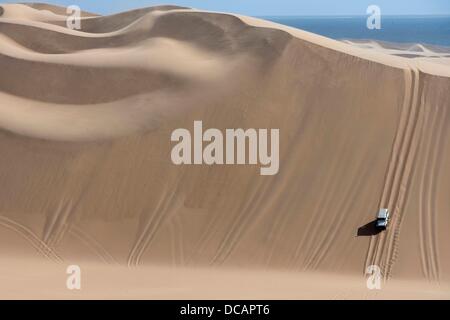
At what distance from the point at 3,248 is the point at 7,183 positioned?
62.7 inches

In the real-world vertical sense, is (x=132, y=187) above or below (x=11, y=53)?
below

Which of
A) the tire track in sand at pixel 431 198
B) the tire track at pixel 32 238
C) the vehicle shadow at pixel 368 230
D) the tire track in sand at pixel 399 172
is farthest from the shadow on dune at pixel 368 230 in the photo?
the tire track at pixel 32 238

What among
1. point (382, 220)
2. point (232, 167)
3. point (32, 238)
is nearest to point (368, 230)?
point (382, 220)

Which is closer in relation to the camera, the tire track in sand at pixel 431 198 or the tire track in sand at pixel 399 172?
→ the tire track in sand at pixel 431 198

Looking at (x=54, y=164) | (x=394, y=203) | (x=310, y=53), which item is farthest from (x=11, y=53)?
(x=394, y=203)

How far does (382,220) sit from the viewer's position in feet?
38.5

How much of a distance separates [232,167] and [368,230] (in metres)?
2.79

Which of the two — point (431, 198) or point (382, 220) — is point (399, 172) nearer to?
point (431, 198)

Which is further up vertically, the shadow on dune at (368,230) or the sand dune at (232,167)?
the sand dune at (232,167)

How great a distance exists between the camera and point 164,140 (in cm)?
1336

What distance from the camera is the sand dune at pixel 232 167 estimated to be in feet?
38.1

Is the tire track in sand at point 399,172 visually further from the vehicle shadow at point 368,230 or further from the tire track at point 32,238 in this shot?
the tire track at point 32,238

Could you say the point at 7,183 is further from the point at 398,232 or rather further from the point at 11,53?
the point at 398,232
